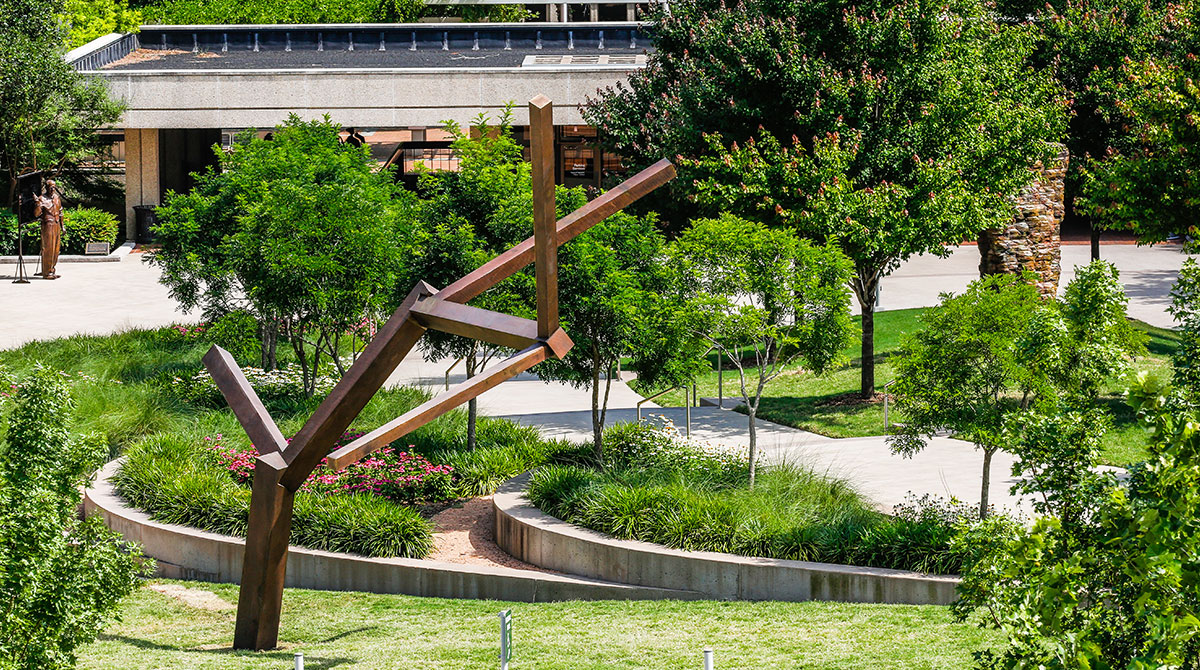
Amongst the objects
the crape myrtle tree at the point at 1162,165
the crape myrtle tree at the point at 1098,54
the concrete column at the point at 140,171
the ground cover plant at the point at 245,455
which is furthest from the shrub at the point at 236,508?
the concrete column at the point at 140,171

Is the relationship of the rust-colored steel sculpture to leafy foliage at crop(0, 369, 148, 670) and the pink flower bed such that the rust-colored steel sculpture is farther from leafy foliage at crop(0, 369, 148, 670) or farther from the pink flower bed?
the pink flower bed

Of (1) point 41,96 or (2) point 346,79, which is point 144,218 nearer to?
(1) point 41,96

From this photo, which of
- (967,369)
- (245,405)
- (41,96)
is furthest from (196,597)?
(41,96)

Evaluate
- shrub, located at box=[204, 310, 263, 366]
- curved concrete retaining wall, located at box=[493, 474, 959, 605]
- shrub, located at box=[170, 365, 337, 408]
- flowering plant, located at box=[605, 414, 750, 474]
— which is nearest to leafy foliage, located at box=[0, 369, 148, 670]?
curved concrete retaining wall, located at box=[493, 474, 959, 605]

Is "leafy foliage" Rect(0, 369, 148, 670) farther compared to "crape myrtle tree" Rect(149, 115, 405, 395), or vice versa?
"crape myrtle tree" Rect(149, 115, 405, 395)

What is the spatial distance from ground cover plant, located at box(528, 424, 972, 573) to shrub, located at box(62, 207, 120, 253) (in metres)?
26.6

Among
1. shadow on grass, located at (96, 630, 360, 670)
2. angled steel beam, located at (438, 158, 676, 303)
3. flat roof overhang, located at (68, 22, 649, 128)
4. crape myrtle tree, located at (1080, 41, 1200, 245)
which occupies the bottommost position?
shadow on grass, located at (96, 630, 360, 670)

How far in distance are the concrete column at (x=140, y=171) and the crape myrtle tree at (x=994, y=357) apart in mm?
31187

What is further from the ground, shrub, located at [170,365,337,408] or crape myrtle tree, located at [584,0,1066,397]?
crape myrtle tree, located at [584,0,1066,397]

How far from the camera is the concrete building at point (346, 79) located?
125ft

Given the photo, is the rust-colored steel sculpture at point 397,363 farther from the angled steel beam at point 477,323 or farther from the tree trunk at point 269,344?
the tree trunk at point 269,344

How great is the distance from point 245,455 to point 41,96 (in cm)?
2263

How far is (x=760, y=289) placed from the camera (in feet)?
50.6

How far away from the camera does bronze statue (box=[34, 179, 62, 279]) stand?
33.6 m
